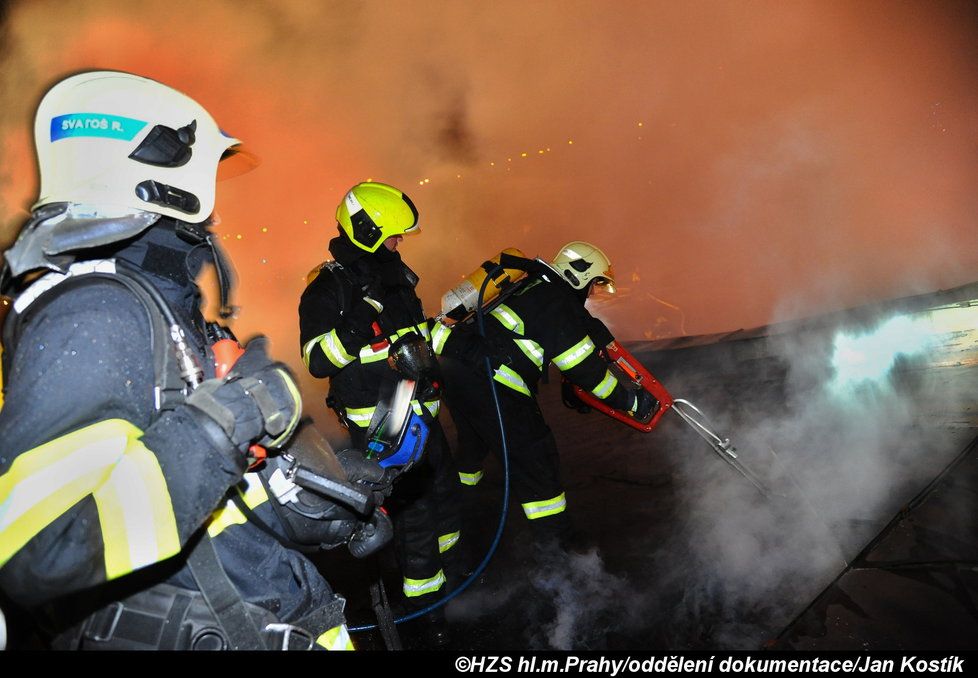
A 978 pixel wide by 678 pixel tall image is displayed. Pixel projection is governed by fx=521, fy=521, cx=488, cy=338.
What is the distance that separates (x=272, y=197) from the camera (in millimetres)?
12914

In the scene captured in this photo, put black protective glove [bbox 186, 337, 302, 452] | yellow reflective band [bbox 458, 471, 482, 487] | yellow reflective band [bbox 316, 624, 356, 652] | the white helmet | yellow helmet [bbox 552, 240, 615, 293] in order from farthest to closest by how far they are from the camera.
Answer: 1. yellow reflective band [bbox 458, 471, 482, 487]
2. yellow helmet [bbox 552, 240, 615, 293]
3. yellow reflective band [bbox 316, 624, 356, 652]
4. the white helmet
5. black protective glove [bbox 186, 337, 302, 452]

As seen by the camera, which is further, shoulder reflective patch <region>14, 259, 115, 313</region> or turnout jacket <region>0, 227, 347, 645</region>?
shoulder reflective patch <region>14, 259, 115, 313</region>

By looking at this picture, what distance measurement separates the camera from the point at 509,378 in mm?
3674

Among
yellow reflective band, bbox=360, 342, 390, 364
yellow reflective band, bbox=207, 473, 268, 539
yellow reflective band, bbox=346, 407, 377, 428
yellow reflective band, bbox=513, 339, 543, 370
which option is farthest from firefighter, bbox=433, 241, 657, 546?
yellow reflective band, bbox=207, 473, 268, 539

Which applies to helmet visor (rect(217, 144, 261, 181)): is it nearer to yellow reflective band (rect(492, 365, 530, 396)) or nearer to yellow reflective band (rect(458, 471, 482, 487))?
yellow reflective band (rect(492, 365, 530, 396))

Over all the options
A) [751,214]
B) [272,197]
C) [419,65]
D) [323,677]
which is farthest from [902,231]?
[272,197]

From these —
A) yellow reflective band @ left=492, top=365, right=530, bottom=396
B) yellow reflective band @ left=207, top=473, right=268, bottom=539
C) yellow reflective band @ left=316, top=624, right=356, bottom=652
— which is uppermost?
yellow reflective band @ left=492, top=365, right=530, bottom=396

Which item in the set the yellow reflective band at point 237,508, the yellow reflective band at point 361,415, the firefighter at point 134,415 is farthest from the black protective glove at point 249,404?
the yellow reflective band at point 361,415

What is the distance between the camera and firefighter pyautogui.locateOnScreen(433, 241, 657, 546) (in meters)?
3.54

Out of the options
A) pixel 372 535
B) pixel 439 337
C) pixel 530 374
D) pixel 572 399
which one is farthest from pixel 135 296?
pixel 572 399

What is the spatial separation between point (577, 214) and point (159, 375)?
14569 mm

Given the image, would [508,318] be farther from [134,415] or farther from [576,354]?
[134,415]

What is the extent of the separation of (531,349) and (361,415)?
49.2 inches

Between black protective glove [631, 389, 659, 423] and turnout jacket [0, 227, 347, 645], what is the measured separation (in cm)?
309
